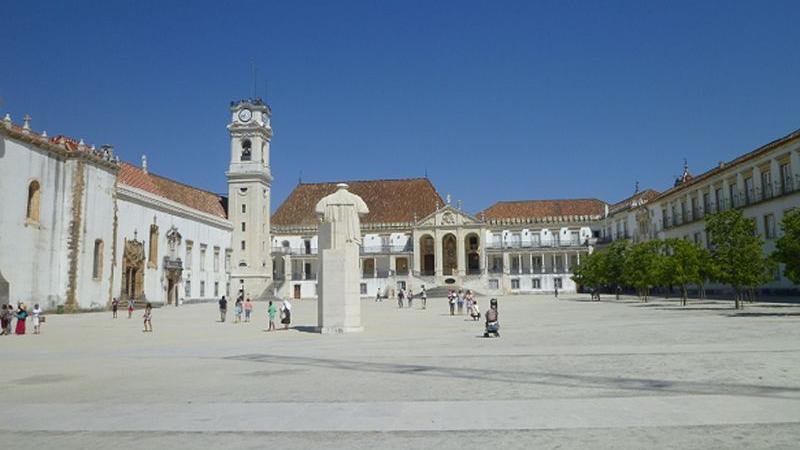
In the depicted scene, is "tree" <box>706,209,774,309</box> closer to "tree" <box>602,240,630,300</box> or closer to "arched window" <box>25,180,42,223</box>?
"tree" <box>602,240,630,300</box>

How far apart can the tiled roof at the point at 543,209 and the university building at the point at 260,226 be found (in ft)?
0.80

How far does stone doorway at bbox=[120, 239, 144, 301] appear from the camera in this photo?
1961 inches

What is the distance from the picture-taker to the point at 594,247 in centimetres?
7775

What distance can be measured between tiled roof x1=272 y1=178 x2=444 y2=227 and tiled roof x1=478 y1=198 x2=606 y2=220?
7.51 metres

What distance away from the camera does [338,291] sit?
21.2 metres

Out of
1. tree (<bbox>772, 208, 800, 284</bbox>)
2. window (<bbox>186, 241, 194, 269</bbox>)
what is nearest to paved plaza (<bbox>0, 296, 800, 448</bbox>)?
tree (<bbox>772, 208, 800, 284</bbox>)

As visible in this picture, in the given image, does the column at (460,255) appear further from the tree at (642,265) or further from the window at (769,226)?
the window at (769,226)

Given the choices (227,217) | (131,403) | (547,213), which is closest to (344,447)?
(131,403)

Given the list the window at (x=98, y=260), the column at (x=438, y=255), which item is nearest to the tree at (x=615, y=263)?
the column at (x=438, y=255)

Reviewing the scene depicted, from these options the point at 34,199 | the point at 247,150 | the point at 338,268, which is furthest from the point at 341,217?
the point at 247,150

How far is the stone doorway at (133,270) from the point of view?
49.8 m

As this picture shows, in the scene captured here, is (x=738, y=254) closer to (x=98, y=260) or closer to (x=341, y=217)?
(x=341, y=217)

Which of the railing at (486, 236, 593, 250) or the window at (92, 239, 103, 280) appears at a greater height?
the railing at (486, 236, 593, 250)

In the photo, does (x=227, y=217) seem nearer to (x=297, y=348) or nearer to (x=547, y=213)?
(x=547, y=213)
